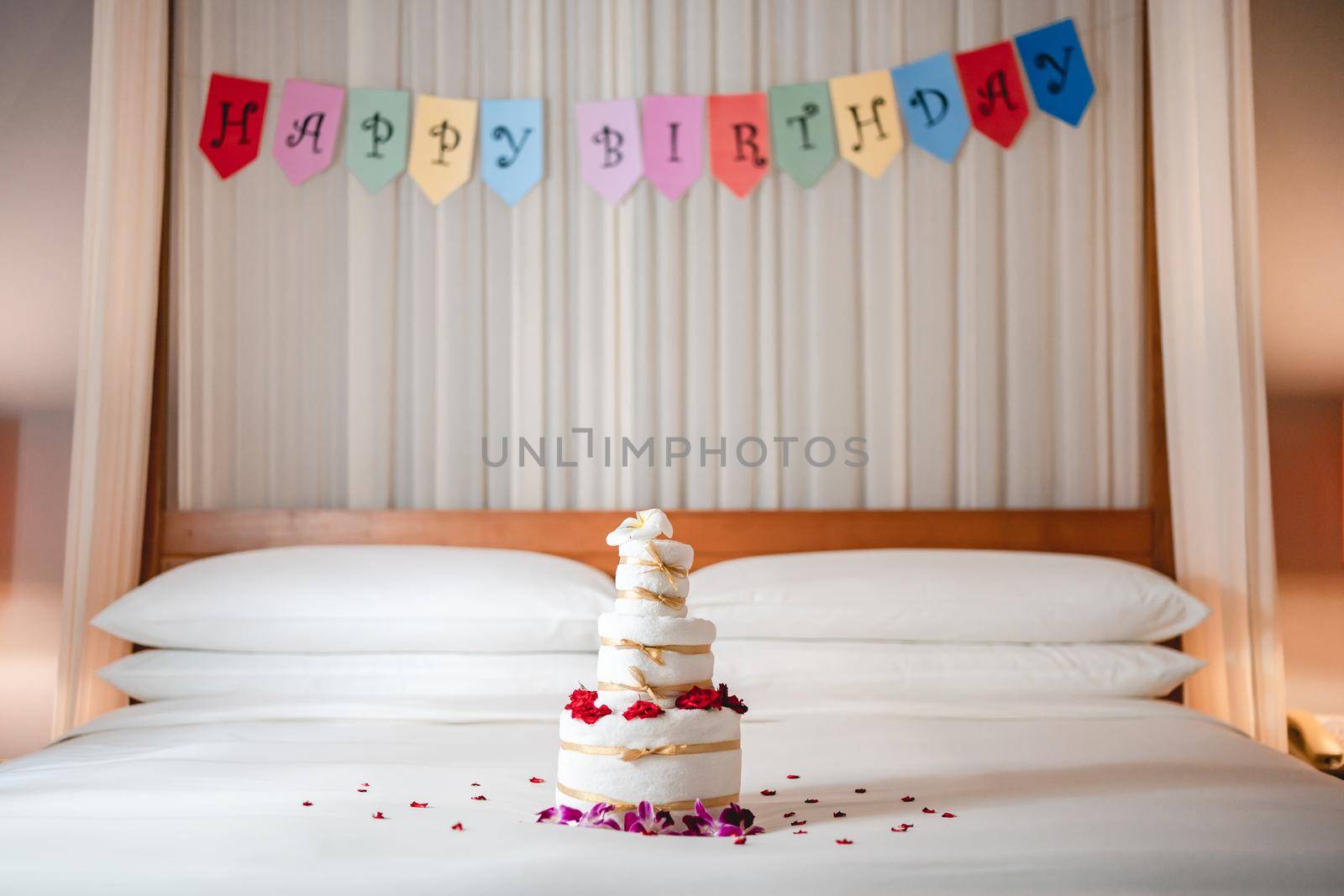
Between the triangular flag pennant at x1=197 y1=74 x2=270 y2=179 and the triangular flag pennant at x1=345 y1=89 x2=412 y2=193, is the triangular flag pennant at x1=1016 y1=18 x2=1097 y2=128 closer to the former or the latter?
the triangular flag pennant at x1=345 y1=89 x2=412 y2=193

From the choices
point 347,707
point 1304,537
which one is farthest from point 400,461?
point 1304,537

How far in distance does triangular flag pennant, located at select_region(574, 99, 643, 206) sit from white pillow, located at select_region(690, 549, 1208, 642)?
3.24ft

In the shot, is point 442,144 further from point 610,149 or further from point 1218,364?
point 1218,364

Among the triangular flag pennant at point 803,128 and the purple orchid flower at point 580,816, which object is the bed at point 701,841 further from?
the triangular flag pennant at point 803,128

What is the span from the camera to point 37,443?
8.55 feet

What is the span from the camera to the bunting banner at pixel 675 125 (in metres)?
2.56

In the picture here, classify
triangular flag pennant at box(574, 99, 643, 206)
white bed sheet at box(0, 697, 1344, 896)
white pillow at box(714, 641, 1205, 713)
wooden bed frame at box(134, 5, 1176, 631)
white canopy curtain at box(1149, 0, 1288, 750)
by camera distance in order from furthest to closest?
1. triangular flag pennant at box(574, 99, 643, 206)
2. wooden bed frame at box(134, 5, 1176, 631)
3. white canopy curtain at box(1149, 0, 1288, 750)
4. white pillow at box(714, 641, 1205, 713)
5. white bed sheet at box(0, 697, 1344, 896)

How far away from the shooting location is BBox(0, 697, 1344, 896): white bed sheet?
1037 millimetres

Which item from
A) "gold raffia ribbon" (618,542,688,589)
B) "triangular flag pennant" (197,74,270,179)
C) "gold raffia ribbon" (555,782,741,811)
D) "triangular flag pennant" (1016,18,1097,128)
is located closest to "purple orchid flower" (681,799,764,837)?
"gold raffia ribbon" (555,782,741,811)

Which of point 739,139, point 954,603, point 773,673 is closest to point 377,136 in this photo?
point 739,139

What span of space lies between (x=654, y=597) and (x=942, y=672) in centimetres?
96

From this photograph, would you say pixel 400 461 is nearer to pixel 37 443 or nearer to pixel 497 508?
pixel 497 508

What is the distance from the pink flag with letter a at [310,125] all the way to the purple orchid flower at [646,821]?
1951 millimetres

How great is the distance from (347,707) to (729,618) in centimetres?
72
